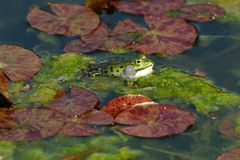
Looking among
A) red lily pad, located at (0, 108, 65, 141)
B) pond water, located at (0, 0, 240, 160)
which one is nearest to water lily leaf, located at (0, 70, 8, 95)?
red lily pad, located at (0, 108, 65, 141)

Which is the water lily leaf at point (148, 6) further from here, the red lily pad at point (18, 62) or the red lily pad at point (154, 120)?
the red lily pad at point (154, 120)

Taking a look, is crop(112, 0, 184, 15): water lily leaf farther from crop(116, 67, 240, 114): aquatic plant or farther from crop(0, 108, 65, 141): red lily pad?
crop(0, 108, 65, 141): red lily pad

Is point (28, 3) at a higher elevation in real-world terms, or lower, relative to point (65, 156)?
higher

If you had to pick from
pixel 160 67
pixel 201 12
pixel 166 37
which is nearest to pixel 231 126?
pixel 160 67

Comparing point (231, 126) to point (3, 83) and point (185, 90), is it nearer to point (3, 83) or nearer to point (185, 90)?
point (185, 90)

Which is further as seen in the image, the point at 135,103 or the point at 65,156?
the point at 135,103

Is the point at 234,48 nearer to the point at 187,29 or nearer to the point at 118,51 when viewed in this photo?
the point at 187,29

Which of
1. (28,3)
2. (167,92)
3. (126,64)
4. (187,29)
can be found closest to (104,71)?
(126,64)
